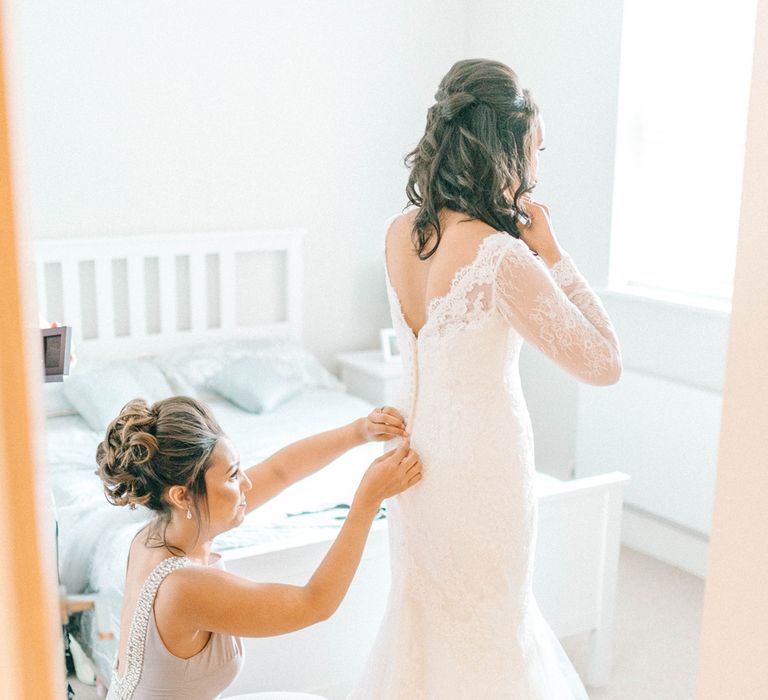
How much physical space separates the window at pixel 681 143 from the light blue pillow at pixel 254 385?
131 centimetres

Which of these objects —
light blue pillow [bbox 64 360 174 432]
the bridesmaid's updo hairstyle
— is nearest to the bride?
the bridesmaid's updo hairstyle

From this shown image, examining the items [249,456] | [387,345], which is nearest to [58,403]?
[249,456]

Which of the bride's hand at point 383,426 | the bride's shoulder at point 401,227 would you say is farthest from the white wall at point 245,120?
the bride's hand at point 383,426

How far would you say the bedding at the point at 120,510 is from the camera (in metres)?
2.29

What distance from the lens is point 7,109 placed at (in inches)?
8.5

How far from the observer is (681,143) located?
3561 mm

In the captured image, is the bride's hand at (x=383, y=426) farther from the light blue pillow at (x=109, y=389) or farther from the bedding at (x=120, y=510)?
the light blue pillow at (x=109, y=389)

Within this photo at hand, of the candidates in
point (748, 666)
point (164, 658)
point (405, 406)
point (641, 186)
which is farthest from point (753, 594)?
point (641, 186)

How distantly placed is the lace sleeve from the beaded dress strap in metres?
0.62

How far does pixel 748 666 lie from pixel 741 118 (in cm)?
321

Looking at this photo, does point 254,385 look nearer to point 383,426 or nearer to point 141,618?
point 383,426

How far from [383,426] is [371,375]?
7.51 ft

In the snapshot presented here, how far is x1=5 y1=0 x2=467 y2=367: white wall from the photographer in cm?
362

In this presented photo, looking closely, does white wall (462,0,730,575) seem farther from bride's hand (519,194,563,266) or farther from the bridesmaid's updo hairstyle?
the bridesmaid's updo hairstyle
